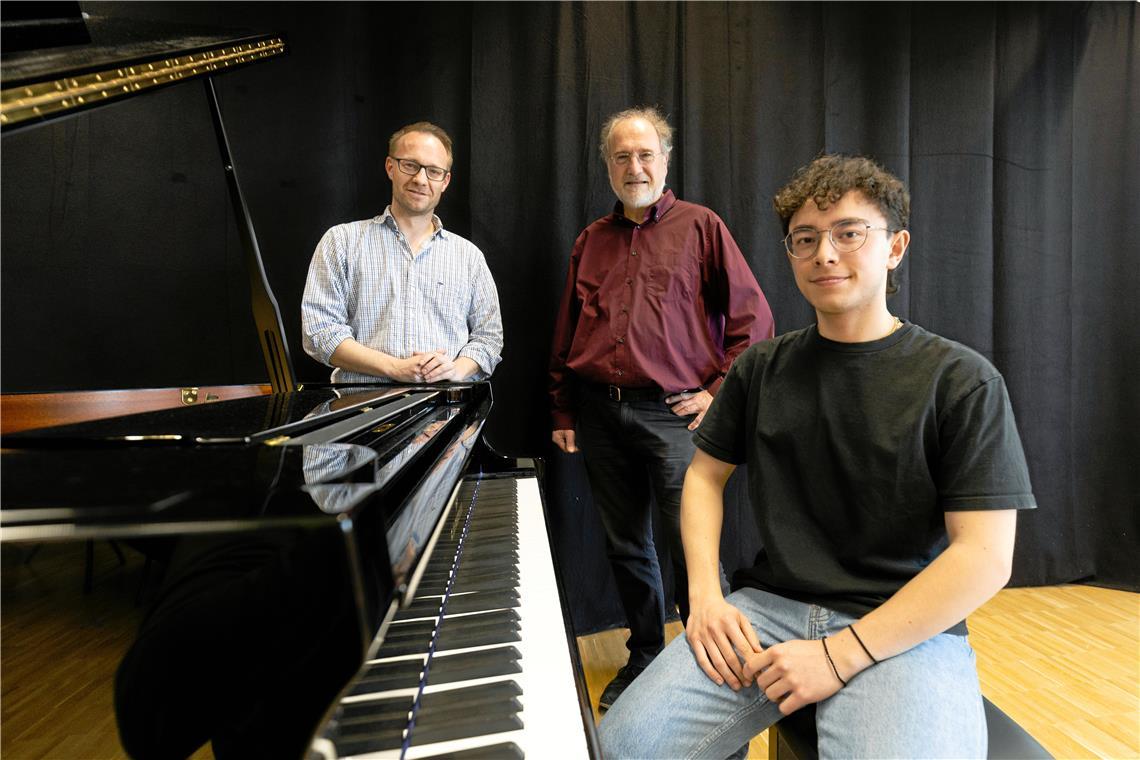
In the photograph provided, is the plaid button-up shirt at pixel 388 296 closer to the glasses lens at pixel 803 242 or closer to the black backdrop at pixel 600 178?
the black backdrop at pixel 600 178

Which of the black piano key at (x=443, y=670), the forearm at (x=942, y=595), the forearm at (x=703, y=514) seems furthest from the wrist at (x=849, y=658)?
the black piano key at (x=443, y=670)

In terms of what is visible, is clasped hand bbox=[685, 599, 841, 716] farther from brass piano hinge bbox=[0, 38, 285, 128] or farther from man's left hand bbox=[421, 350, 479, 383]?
brass piano hinge bbox=[0, 38, 285, 128]

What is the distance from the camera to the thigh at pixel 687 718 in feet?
3.37

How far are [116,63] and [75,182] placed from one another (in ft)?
5.69

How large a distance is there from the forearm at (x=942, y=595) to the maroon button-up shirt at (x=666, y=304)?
1.13m

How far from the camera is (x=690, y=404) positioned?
2.08m

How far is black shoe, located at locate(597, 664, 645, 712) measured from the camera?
78.7 inches

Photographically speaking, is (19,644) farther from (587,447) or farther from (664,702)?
(587,447)

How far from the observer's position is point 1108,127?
2859 mm

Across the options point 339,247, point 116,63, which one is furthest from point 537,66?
point 116,63

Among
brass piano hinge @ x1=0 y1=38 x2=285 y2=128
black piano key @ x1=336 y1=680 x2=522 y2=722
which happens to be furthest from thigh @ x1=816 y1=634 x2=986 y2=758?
brass piano hinge @ x1=0 y1=38 x2=285 y2=128

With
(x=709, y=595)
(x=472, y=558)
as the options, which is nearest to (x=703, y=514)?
(x=709, y=595)

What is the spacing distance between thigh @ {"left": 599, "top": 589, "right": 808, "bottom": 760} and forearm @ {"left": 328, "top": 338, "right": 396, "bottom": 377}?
1.08m

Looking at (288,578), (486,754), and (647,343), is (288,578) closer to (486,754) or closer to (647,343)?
(486,754)
